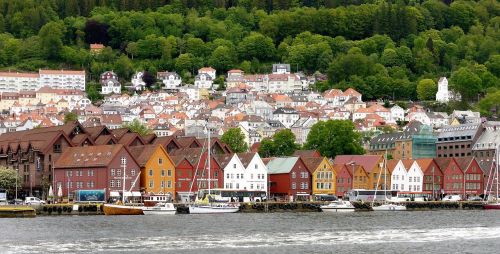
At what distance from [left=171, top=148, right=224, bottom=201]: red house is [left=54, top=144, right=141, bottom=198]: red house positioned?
190 inches

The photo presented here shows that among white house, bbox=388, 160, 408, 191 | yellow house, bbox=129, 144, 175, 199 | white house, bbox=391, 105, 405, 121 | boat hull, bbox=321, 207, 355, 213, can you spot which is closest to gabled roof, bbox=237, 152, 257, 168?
yellow house, bbox=129, 144, 175, 199

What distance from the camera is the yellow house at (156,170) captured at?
101812 mm

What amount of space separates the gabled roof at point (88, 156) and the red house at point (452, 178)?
3782 cm

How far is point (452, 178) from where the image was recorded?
12044 cm

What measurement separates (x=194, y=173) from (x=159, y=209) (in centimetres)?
1434

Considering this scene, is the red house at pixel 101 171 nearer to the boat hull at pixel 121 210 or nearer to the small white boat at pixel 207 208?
the small white boat at pixel 207 208

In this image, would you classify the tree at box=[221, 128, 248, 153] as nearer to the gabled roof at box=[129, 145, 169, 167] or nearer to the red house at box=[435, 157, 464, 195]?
the red house at box=[435, 157, 464, 195]

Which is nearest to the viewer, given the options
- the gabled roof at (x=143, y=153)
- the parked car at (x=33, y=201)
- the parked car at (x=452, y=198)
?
the parked car at (x=33, y=201)

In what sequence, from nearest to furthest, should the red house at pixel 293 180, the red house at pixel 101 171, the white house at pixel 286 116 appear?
the red house at pixel 101 171
the red house at pixel 293 180
the white house at pixel 286 116

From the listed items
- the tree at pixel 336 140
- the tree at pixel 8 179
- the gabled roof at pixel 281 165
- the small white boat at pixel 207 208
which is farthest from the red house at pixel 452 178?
the tree at pixel 8 179

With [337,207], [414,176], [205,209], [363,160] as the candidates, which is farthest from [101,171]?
[414,176]

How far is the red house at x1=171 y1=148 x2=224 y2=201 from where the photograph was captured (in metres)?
105

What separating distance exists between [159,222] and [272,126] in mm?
109459

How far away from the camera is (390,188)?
384 feet
